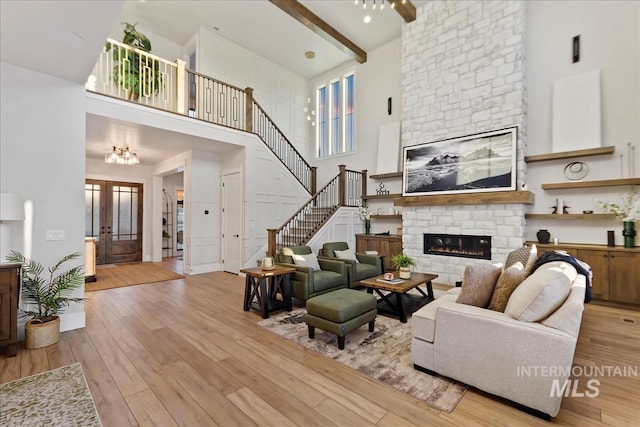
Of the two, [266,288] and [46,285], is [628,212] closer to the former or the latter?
[266,288]

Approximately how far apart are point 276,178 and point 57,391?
574 cm

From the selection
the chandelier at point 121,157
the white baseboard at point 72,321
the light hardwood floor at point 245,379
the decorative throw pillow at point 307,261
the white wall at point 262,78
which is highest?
the white wall at point 262,78

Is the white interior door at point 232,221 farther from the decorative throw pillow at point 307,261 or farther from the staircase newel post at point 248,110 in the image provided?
the decorative throw pillow at point 307,261

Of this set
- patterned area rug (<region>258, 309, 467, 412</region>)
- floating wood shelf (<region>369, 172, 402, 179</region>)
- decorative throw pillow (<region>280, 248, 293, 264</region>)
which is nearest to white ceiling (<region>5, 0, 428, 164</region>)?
decorative throw pillow (<region>280, 248, 293, 264</region>)

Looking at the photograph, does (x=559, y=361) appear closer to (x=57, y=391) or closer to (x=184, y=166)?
(x=57, y=391)

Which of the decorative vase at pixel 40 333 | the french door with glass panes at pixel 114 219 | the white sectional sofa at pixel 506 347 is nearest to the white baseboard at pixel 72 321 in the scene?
the decorative vase at pixel 40 333

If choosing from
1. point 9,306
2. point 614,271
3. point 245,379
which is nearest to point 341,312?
point 245,379

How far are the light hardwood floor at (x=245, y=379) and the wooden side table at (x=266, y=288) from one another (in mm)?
259

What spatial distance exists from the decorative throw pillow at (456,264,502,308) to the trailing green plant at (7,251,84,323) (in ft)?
13.9

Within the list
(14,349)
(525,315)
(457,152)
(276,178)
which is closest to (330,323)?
(525,315)

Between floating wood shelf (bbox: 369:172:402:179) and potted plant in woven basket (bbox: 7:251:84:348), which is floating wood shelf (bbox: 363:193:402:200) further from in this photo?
potted plant in woven basket (bbox: 7:251:84:348)

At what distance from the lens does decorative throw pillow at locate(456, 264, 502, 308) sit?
240 cm

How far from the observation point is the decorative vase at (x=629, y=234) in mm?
4324

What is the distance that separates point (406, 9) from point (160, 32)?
6564 millimetres
